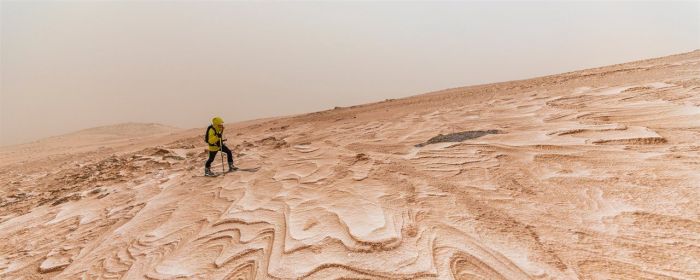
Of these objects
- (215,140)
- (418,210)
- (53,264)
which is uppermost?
(215,140)

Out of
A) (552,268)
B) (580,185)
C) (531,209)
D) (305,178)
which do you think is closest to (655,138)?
(580,185)

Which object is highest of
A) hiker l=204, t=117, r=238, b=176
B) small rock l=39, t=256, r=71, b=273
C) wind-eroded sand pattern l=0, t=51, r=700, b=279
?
hiker l=204, t=117, r=238, b=176

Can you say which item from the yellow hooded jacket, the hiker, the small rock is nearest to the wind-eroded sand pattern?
the small rock

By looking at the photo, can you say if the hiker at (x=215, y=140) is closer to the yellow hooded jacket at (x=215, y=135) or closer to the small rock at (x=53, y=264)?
the yellow hooded jacket at (x=215, y=135)

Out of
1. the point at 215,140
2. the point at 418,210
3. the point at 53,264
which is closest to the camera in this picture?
the point at 418,210

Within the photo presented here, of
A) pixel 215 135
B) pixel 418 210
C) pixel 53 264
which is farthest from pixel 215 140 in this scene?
pixel 418 210

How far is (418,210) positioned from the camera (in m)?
3.85

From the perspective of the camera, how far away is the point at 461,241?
312 centimetres

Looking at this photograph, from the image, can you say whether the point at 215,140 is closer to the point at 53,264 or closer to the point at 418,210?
the point at 53,264

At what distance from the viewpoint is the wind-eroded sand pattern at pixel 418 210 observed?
285cm

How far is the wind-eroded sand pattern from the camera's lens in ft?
9.34

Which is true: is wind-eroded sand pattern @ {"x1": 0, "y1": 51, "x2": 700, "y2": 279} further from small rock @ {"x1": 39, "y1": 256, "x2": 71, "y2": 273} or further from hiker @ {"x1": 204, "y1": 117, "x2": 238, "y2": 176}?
hiker @ {"x1": 204, "y1": 117, "x2": 238, "y2": 176}

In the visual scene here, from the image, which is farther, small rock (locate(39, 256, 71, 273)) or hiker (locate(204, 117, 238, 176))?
hiker (locate(204, 117, 238, 176))

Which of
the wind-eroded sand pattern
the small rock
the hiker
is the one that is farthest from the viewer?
the hiker
